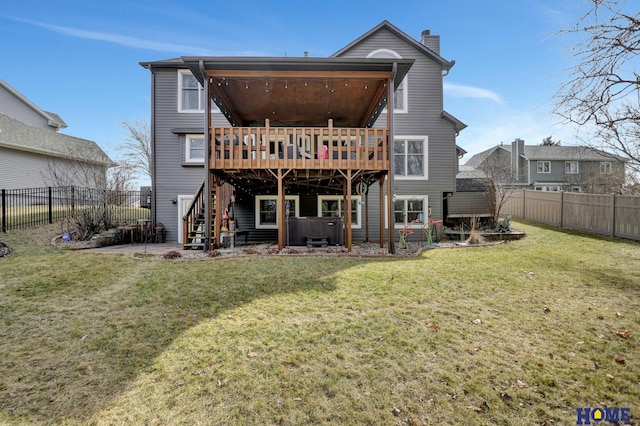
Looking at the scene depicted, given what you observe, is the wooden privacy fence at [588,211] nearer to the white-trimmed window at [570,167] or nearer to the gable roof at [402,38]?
the gable roof at [402,38]

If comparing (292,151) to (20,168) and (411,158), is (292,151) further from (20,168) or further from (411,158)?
(20,168)

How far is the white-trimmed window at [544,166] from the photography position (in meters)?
30.2

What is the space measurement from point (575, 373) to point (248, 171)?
8306mm

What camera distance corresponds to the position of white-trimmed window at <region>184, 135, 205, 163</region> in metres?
12.0

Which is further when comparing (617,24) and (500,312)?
(617,24)

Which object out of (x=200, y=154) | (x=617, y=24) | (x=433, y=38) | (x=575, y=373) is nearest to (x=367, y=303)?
(x=575, y=373)

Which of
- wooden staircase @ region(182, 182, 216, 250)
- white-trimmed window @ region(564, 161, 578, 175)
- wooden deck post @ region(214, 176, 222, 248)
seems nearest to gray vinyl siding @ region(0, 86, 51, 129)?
wooden staircase @ region(182, 182, 216, 250)

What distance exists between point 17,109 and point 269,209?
22.9 meters

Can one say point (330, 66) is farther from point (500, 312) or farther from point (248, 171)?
point (500, 312)

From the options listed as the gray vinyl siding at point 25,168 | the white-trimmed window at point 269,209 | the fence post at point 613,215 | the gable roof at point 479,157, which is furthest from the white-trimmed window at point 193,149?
the gable roof at point 479,157

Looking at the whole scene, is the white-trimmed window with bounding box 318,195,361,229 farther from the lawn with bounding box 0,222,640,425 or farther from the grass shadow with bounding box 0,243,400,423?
the lawn with bounding box 0,222,640,425

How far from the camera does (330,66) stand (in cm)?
781

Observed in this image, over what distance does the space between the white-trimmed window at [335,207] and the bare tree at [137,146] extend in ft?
65.0

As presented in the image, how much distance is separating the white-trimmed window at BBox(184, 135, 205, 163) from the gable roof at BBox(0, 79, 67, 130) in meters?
19.4
